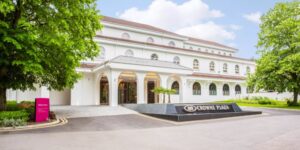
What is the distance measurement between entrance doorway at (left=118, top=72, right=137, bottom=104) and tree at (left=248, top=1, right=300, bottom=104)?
13.6m

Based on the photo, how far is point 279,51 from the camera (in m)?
26.4

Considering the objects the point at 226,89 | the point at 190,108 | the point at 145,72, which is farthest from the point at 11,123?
the point at 226,89

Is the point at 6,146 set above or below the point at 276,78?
below

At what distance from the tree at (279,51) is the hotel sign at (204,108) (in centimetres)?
1015

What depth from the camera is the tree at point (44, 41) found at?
11.2 m

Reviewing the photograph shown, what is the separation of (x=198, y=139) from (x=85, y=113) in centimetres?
973

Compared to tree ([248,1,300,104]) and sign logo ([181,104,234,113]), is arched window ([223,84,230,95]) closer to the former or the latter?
tree ([248,1,300,104])

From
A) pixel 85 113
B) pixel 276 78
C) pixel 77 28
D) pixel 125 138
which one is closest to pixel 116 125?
pixel 125 138

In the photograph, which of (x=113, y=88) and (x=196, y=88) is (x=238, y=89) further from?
(x=113, y=88)

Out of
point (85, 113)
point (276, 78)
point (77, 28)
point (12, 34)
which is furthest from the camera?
point (276, 78)

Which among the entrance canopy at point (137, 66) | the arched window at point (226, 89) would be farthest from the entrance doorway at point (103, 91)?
the arched window at point (226, 89)

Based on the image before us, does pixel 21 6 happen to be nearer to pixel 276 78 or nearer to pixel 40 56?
pixel 40 56

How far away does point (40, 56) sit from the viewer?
12.0 m

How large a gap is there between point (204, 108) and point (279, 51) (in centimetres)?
1601
